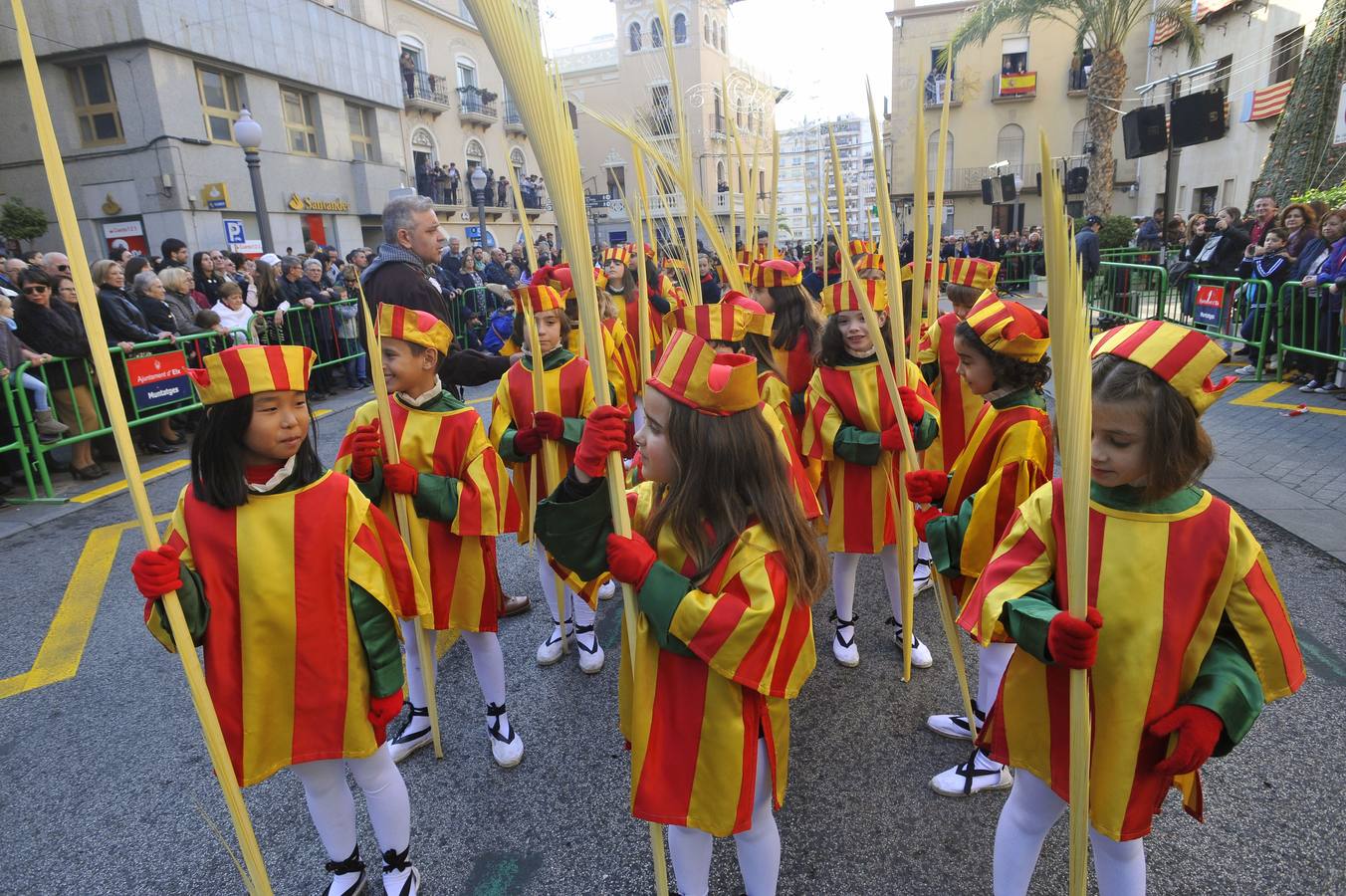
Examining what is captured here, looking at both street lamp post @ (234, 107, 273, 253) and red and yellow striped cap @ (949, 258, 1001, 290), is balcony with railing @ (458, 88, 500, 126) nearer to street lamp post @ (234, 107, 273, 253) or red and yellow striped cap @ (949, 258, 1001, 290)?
street lamp post @ (234, 107, 273, 253)

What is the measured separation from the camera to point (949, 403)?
379 cm

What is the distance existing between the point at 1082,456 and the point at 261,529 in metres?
1.90

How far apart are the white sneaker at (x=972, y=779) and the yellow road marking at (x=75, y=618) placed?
156 inches

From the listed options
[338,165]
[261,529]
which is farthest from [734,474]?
[338,165]

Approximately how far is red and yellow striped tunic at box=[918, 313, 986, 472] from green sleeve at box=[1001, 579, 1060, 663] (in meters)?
1.99

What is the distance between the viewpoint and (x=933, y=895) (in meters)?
2.25

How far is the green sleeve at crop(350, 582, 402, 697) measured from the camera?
6.82 feet

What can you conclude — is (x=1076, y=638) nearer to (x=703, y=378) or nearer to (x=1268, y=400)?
(x=703, y=378)

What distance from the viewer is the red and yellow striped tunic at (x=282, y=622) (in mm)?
1991

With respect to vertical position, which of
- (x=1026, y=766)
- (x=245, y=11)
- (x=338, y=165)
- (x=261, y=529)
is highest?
(x=245, y=11)

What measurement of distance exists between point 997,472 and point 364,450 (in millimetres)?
2070

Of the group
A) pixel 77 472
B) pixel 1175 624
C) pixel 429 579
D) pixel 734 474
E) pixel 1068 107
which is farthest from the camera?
pixel 1068 107

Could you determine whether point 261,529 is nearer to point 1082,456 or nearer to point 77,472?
point 1082,456

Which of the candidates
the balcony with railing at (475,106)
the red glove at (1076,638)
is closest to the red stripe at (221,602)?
the red glove at (1076,638)
